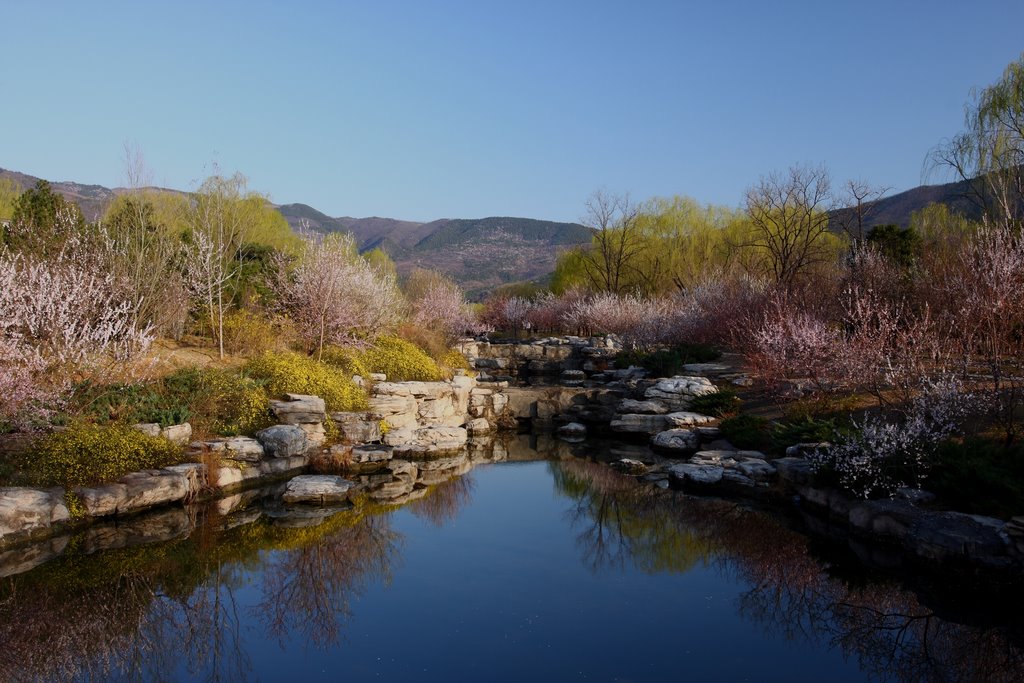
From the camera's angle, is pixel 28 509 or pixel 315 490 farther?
pixel 315 490

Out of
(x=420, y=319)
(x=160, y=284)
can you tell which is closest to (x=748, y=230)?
(x=420, y=319)

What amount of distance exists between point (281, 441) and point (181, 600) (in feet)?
13.7

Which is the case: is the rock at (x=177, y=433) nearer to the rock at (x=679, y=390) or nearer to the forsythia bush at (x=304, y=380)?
the forsythia bush at (x=304, y=380)

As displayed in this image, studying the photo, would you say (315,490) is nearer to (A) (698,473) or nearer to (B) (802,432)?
(A) (698,473)

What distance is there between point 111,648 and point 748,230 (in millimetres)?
34290

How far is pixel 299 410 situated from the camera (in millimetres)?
10742

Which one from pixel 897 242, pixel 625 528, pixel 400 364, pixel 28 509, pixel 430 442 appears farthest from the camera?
pixel 897 242

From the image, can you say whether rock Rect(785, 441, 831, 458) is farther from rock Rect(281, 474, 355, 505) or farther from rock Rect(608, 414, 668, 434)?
rock Rect(281, 474, 355, 505)

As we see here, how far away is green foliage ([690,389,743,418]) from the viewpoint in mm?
13164

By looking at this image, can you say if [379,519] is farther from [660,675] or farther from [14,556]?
[660,675]

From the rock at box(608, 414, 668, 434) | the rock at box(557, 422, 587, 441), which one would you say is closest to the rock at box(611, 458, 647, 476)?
the rock at box(608, 414, 668, 434)

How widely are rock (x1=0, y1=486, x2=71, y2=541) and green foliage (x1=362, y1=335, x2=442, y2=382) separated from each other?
7.44m

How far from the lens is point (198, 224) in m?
18.3

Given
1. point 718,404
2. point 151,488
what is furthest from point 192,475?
point 718,404
